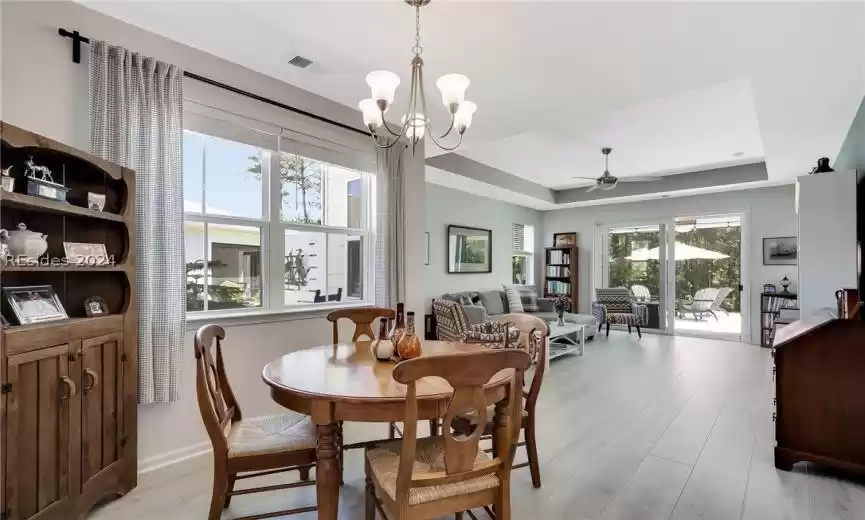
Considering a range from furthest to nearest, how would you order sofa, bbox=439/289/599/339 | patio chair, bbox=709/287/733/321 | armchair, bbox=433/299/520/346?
patio chair, bbox=709/287/733/321, sofa, bbox=439/289/599/339, armchair, bbox=433/299/520/346

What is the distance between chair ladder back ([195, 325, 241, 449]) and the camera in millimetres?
1669

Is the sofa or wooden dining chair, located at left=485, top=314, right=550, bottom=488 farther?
the sofa

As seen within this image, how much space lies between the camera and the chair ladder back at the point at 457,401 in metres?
1.32

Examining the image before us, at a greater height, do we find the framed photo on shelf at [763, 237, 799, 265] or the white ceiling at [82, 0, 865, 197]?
the white ceiling at [82, 0, 865, 197]

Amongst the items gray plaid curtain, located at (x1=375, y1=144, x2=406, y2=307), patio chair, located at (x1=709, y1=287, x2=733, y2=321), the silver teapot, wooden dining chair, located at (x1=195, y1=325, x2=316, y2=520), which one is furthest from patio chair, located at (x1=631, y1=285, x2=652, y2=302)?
the silver teapot

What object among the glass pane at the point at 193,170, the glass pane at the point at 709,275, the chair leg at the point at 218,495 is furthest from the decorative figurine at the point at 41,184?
the glass pane at the point at 709,275

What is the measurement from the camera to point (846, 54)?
2.48m

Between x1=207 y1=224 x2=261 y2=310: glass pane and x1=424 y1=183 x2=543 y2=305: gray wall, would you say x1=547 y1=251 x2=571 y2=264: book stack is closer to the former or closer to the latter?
x1=424 y1=183 x2=543 y2=305: gray wall

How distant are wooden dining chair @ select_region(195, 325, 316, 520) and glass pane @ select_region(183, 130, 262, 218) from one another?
121 cm

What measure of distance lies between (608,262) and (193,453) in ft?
24.8

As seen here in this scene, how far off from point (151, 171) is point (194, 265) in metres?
0.69

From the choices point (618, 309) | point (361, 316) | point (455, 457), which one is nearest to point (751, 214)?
point (618, 309)

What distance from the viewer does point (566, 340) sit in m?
6.07

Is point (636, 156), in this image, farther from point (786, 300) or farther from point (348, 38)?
point (348, 38)
